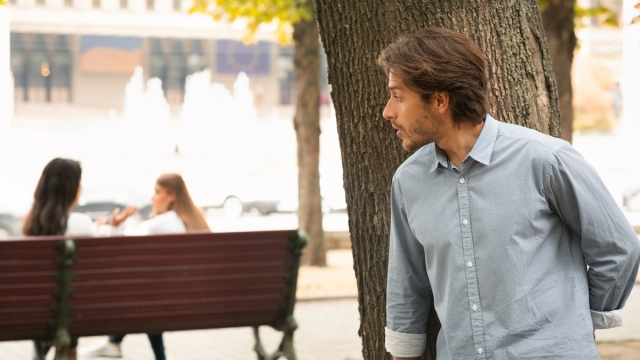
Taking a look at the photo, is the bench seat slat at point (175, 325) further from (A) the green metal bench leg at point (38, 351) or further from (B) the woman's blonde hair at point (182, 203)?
(B) the woman's blonde hair at point (182, 203)

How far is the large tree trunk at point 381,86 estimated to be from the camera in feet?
9.47

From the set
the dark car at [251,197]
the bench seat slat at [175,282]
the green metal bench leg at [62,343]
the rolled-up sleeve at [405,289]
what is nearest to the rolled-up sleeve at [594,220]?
the rolled-up sleeve at [405,289]

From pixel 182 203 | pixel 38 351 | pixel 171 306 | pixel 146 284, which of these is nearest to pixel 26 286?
pixel 38 351

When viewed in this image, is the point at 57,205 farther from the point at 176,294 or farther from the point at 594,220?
the point at 594,220

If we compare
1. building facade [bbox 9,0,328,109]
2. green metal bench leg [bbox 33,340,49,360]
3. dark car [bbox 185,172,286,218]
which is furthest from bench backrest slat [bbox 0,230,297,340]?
building facade [bbox 9,0,328,109]

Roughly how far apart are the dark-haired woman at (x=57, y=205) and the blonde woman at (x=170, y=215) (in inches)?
23.2

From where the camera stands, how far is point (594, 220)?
7.16ft

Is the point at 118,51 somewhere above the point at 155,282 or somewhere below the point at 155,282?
above

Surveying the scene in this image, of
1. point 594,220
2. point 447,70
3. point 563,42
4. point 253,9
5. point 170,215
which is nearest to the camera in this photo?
point 594,220

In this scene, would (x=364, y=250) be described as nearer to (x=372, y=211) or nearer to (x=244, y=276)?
(x=372, y=211)

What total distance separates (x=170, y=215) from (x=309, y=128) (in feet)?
21.0

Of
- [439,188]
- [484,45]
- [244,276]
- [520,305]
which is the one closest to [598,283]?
[520,305]

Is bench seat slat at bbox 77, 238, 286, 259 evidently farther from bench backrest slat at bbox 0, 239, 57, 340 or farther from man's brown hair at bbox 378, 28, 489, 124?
man's brown hair at bbox 378, 28, 489, 124

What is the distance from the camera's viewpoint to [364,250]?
3.10 meters
